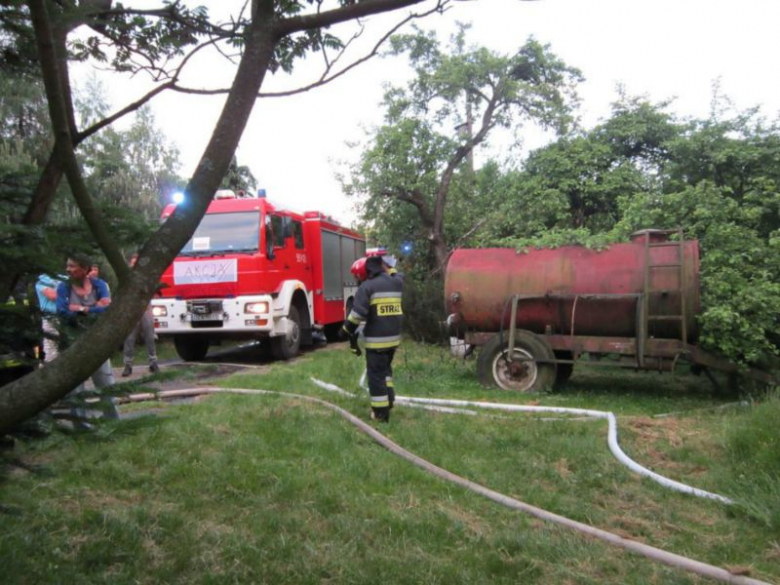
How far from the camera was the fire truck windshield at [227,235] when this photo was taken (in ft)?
31.4

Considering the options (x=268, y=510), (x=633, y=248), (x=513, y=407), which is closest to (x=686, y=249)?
(x=633, y=248)

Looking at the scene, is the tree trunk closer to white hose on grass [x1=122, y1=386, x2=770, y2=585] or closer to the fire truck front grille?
A: white hose on grass [x1=122, y1=386, x2=770, y2=585]

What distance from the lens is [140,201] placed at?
1001 inches

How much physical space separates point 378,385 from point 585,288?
3.00m

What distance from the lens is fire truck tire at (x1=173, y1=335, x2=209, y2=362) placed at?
34.3ft

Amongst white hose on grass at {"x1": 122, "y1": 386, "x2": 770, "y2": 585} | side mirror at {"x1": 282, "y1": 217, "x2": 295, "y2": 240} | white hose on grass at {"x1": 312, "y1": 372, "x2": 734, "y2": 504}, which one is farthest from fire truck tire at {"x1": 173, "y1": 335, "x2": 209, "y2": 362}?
white hose on grass at {"x1": 122, "y1": 386, "x2": 770, "y2": 585}

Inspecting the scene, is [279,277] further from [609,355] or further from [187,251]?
[609,355]

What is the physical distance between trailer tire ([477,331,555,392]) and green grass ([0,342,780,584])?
157cm

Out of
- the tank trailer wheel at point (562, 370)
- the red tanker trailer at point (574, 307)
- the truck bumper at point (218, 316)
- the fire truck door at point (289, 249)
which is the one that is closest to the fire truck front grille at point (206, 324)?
the truck bumper at point (218, 316)

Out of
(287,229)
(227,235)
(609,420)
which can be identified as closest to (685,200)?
(609,420)

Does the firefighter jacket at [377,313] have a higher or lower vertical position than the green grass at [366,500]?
higher

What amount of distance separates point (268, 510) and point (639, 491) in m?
2.43

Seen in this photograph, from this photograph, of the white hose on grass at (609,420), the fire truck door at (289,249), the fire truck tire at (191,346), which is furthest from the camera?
the fire truck tire at (191,346)

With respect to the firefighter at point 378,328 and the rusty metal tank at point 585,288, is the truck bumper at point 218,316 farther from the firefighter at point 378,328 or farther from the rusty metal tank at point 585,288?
the firefighter at point 378,328
